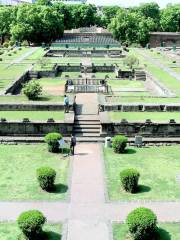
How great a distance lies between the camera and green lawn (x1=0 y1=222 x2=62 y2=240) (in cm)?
1288

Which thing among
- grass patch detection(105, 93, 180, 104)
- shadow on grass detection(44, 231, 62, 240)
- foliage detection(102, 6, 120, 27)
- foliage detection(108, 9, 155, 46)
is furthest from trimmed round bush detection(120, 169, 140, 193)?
foliage detection(102, 6, 120, 27)

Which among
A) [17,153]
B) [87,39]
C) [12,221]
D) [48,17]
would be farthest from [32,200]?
[87,39]

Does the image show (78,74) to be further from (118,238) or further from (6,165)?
(118,238)

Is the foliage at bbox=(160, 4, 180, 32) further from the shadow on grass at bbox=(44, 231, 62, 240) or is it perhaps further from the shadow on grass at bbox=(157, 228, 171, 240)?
the shadow on grass at bbox=(44, 231, 62, 240)

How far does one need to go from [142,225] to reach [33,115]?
13.2 meters

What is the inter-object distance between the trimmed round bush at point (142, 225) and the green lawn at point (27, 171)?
3.72m

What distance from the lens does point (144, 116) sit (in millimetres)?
24312

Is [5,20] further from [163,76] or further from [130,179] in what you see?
[130,179]

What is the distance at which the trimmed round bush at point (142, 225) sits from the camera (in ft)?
40.4

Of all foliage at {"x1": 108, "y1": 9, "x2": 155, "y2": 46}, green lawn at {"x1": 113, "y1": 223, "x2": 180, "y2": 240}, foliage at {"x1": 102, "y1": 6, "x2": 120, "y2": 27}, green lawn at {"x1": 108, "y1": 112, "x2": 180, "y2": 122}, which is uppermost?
foliage at {"x1": 102, "y1": 6, "x2": 120, "y2": 27}

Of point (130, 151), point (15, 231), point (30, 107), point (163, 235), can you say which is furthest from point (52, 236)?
point (30, 107)

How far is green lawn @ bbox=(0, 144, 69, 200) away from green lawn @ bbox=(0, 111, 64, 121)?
8.77 feet

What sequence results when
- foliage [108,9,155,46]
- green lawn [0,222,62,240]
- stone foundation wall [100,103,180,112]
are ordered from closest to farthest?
green lawn [0,222,62,240]
stone foundation wall [100,103,180,112]
foliage [108,9,155,46]

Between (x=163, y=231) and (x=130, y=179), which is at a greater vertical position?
(x=130, y=179)
